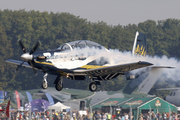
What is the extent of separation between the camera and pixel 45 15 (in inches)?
3841

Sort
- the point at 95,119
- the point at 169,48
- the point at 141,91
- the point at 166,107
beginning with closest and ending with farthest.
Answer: the point at 95,119, the point at 166,107, the point at 141,91, the point at 169,48

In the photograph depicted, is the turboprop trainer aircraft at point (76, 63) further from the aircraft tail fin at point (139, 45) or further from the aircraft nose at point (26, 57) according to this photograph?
the aircraft tail fin at point (139, 45)

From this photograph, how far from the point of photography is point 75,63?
2400cm

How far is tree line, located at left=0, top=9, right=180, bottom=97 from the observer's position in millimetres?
84938

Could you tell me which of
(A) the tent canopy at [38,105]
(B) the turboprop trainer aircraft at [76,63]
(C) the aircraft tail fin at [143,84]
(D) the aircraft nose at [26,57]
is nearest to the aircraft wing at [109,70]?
(B) the turboprop trainer aircraft at [76,63]

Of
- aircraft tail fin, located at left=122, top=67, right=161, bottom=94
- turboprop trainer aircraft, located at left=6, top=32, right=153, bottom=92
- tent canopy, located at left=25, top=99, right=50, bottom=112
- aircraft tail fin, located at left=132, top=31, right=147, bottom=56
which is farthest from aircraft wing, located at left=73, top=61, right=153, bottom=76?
tent canopy, located at left=25, top=99, right=50, bottom=112

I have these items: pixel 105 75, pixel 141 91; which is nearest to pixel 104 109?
pixel 141 91

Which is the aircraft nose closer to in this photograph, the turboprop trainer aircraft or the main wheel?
the turboprop trainer aircraft

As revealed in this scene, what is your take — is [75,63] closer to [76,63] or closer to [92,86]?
[76,63]

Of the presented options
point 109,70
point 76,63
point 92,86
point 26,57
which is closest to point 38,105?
point 92,86

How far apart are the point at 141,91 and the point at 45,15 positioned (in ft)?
173

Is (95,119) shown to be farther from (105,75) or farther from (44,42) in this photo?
(44,42)

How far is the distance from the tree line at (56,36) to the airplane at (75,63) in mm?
57927

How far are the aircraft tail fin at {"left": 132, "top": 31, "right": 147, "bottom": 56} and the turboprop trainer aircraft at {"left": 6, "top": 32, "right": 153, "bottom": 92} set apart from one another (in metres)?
6.26
